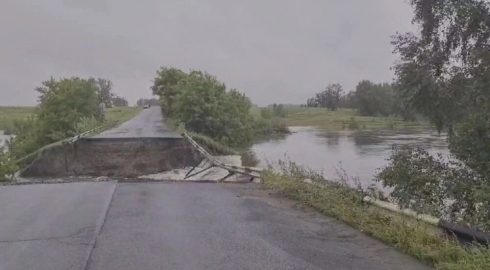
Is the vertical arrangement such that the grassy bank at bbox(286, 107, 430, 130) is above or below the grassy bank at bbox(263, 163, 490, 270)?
below

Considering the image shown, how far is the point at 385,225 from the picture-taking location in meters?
7.68

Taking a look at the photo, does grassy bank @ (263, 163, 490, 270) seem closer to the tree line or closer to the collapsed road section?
the tree line

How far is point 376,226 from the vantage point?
7773mm

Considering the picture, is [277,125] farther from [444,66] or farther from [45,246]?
[45,246]

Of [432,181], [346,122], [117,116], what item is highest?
[117,116]

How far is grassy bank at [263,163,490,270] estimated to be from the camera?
604cm

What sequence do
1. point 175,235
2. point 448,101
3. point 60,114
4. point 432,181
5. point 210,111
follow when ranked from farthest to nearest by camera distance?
point 60,114
point 210,111
point 448,101
point 432,181
point 175,235

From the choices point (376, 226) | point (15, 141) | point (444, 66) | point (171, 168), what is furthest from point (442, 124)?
point (15, 141)

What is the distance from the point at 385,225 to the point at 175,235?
304 cm

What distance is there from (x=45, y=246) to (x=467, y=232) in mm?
5641

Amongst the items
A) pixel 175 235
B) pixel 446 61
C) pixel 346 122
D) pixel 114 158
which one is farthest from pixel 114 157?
pixel 346 122

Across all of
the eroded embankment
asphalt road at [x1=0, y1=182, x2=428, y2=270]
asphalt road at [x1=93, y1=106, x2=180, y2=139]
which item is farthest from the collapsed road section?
asphalt road at [x1=0, y1=182, x2=428, y2=270]

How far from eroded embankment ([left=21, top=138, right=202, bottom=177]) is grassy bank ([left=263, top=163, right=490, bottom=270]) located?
17.4 meters

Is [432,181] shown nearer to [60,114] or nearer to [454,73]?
[454,73]
